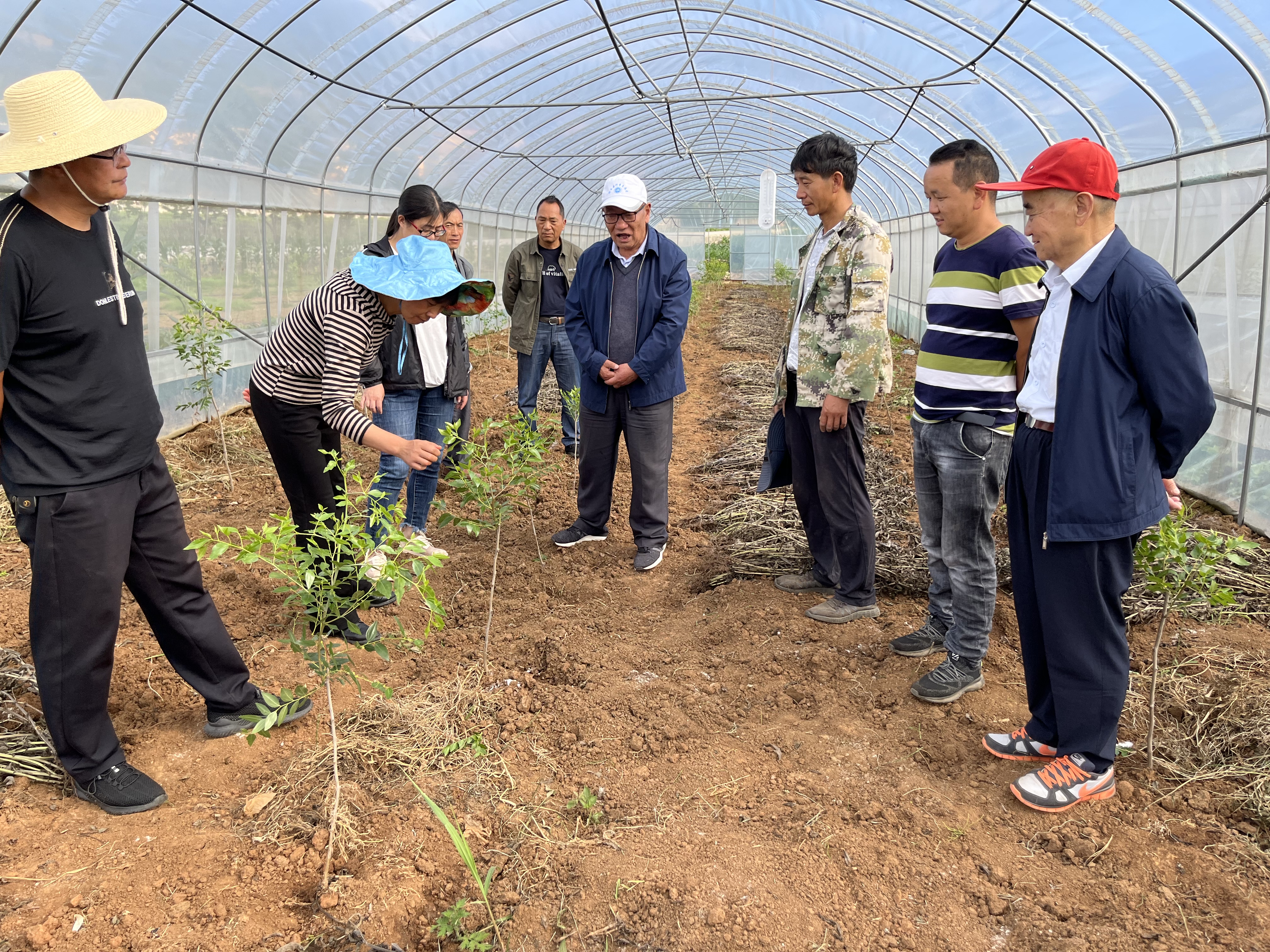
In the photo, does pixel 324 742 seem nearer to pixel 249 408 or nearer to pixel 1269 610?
pixel 1269 610

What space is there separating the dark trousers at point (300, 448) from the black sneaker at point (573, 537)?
4.99ft

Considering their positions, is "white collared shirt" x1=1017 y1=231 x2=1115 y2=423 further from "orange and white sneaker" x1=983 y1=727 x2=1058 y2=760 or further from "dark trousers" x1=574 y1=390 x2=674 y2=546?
"dark trousers" x1=574 y1=390 x2=674 y2=546

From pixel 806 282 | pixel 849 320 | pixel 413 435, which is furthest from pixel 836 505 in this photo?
pixel 413 435

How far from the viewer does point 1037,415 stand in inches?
85.7

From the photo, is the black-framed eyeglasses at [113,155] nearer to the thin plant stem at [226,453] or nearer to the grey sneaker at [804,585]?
the grey sneaker at [804,585]

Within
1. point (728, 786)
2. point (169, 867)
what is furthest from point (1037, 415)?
point (169, 867)

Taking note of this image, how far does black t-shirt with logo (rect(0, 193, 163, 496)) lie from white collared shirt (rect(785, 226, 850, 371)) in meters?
2.33

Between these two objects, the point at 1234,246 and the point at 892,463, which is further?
the point at 892,463

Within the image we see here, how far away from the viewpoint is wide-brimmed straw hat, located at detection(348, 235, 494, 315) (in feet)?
8.59

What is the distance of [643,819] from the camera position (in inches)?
90.1

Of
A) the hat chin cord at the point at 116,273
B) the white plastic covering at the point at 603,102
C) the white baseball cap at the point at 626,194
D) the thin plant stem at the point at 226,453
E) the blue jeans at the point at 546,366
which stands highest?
the white plastic covering at the point at 603,102

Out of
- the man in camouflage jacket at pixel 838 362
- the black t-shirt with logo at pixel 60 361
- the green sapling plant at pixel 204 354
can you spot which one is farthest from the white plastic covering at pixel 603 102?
the black t-shirt with logo at pixel 60 361

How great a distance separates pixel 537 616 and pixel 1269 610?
309 cm

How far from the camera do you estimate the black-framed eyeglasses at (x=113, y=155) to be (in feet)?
6.49
